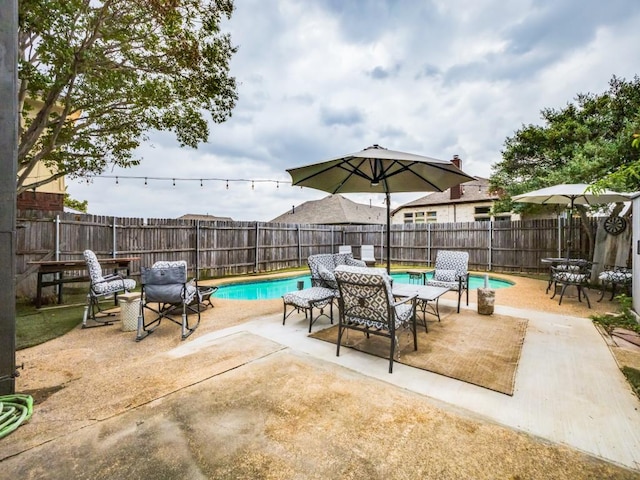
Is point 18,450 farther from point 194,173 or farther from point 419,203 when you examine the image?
point 419,203

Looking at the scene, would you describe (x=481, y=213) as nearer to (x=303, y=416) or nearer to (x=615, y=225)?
(x=615, y=225)

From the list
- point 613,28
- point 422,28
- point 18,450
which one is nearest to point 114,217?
point 18,450

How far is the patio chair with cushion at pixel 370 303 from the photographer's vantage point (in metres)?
2.73

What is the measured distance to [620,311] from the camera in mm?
4770

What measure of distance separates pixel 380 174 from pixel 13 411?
182 inches

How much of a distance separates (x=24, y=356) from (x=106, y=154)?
587cm

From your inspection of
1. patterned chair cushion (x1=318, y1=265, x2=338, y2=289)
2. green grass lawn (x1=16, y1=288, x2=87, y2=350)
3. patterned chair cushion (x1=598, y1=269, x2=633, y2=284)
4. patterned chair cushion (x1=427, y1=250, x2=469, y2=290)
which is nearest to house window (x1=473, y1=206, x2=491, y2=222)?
patterned chair cushion (x1=598, y1=269, x2=633, y2=284)

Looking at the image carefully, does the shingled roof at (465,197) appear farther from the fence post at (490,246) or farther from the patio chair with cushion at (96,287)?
the patio chair with cushion at (96,287)

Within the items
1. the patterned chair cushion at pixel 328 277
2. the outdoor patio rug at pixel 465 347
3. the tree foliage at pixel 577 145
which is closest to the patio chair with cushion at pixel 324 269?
the patterned chair cushion at pixel 328 277

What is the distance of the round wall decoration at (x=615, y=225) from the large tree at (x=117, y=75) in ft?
31.7

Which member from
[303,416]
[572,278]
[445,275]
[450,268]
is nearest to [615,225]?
[572,278]

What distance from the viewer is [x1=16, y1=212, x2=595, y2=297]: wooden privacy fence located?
253 inches

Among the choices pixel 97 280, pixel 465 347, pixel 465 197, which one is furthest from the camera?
pixel 465 197

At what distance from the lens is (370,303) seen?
2887 mm
